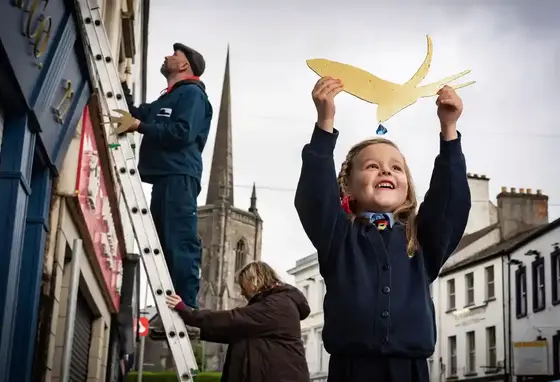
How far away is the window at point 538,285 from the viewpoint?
27.0 meters

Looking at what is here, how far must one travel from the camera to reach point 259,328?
15.3 ft

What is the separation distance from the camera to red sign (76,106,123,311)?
6.19m

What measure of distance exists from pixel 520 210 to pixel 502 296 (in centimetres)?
457

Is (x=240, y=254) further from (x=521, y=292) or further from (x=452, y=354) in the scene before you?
(x=521, y=292)

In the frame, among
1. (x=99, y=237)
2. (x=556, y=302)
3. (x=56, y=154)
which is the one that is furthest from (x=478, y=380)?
(x=56, y=154)

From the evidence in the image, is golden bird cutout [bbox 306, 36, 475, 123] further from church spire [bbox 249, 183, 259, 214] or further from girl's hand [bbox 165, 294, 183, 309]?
church spire [bbox 249, 183, 259, 214]

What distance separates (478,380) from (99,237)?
974 inches

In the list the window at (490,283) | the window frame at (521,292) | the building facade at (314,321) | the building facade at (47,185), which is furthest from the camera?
the building facade at (314,321)

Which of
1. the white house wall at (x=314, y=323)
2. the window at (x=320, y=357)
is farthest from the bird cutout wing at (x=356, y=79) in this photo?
the window at (x=320, y=357)

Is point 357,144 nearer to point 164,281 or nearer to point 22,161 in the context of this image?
point 164,281

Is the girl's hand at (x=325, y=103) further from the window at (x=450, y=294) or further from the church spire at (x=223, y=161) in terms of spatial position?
the church spire at (x=223, y=161)

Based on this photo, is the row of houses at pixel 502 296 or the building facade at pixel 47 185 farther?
the row of houses at pixel 502 296

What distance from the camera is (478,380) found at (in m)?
29.9

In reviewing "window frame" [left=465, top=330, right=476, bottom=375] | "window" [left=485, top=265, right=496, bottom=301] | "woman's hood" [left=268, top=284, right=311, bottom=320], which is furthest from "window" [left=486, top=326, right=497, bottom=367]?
"woman's hood" [left=268, top=284, right=311, bottom=320]
